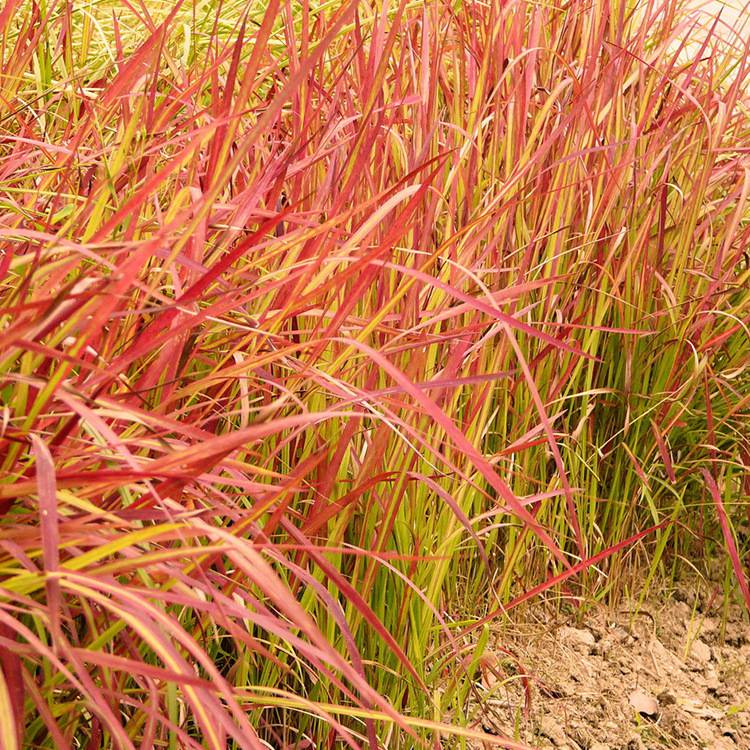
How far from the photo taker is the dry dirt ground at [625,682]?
1476 millimetres

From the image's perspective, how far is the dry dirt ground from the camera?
1476 millimetres

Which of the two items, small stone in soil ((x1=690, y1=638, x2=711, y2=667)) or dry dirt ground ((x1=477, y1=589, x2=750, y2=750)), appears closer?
dry dirt ground ((x1=477, y1=589, x2=750, y2=750))

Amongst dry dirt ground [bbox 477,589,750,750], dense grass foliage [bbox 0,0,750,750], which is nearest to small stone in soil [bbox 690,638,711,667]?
dry dirt ground [bbox 477,589,750,750]

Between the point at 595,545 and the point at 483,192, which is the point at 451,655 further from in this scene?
the point at 483,192

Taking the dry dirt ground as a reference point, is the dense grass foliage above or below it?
above

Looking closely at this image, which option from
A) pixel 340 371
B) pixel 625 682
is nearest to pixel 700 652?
pixel 625 682

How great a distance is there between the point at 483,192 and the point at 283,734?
32.6 inches

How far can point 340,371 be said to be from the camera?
1189 mm

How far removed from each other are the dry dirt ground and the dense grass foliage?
0.07 metres

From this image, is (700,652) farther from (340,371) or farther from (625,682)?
(340,371)

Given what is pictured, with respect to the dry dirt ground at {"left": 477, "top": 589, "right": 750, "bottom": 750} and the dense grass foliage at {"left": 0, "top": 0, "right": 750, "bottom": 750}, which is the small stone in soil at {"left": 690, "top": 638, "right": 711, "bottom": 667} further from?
the dense grass foliage at {"left": 0, "top": 0, "right": 750, "bottom": 750}

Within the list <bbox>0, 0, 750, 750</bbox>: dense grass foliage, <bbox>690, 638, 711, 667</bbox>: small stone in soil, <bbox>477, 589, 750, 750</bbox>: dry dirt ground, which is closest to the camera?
<bbox>0, 0, 750, 750</bbox>: dense grass foliage

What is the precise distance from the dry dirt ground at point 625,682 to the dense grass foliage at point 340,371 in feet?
0.22

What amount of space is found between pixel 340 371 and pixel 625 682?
71 centimetres
